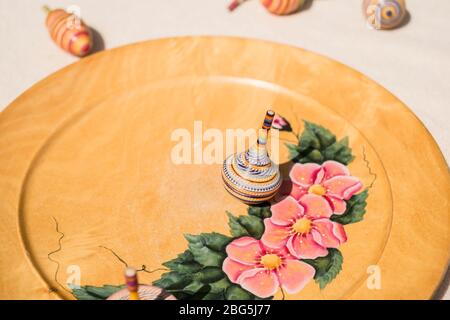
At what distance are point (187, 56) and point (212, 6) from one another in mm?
433

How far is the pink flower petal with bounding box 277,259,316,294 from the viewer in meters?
1.19

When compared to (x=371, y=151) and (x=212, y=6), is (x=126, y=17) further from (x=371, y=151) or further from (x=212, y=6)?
(x=371, y=151)

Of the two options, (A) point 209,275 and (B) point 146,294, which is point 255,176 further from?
(B) point 146,294

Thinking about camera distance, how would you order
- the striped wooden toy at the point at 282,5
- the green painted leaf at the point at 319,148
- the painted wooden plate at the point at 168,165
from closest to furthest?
the painted wooden plate at the point at 168,165, the green painted leaf at the point at 319,148, the striped wooden toy at the point at 282,5

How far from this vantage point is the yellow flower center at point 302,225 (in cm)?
129

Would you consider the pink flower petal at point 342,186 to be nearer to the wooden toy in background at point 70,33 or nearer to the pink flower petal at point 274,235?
the pink flower petal at point 274,235

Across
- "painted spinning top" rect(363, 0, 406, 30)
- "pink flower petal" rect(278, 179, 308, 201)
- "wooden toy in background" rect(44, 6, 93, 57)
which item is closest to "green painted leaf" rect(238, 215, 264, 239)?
"pink flower petal" rect(278, 179, 308, 201)

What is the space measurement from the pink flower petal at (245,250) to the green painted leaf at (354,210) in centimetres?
20

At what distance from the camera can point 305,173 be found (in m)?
1.41

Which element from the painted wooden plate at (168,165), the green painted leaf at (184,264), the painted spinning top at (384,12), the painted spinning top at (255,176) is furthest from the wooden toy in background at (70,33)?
the painted spinning top at (384,12)

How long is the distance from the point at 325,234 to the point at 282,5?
0.94 metres
